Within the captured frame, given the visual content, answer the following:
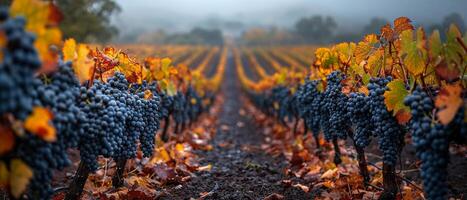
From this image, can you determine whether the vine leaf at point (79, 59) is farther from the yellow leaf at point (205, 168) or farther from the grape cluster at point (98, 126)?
the yellow leaf at point (205, 168)

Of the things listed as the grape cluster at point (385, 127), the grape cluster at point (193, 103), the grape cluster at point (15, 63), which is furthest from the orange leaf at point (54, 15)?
the grape cluster at point (193, 103)

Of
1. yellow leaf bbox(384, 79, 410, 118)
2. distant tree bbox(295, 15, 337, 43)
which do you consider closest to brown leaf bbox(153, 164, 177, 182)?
yellow leaf bbox(384, 79, 410, 118)

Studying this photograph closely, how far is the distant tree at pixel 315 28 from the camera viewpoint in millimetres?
98875

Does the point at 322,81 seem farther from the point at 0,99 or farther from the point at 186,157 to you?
the point at 0,99

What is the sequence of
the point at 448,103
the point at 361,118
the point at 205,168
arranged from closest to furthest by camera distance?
the point at 448,103 < the point at 361,118 < the point at 205,168

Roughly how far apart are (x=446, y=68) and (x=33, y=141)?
2.79 m

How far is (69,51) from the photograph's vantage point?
3105mm

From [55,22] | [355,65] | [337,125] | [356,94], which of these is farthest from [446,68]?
[55,22]

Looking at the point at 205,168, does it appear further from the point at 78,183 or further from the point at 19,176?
the point at 19,176

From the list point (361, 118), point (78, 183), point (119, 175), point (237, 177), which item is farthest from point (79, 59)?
point (237, 177)

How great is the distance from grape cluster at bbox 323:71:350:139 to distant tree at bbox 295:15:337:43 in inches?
3712

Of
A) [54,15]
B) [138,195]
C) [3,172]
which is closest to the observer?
[54,15]

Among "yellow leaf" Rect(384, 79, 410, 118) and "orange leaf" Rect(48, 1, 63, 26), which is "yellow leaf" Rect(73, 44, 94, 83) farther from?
"yellow leaf" Rect(384, 79, 410, 118)

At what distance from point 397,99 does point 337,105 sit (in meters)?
1.32
